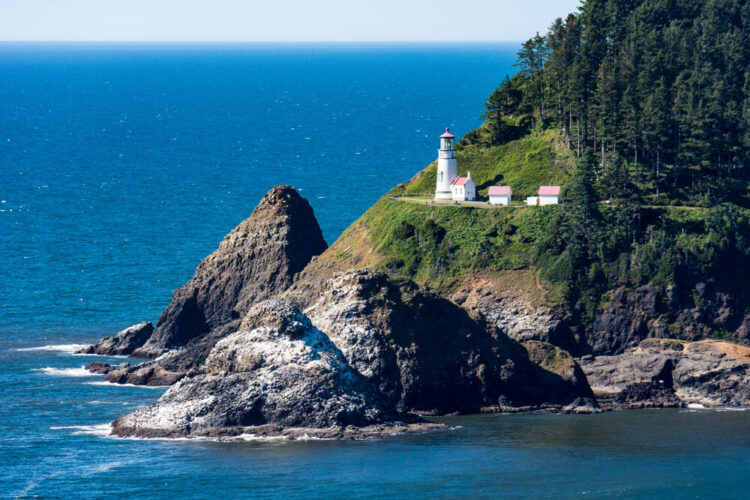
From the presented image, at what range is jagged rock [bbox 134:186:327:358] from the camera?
394ft

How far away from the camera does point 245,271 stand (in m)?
124

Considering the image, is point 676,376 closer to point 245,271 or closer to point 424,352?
point 424,352

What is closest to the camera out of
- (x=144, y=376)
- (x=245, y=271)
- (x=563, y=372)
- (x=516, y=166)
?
(x=563, y=372)

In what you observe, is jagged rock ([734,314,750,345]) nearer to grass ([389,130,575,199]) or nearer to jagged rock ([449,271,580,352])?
jagged rock ([449,271,580,352])

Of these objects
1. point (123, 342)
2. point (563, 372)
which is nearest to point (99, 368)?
point (123, 342)

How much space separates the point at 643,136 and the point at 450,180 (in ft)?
59.6

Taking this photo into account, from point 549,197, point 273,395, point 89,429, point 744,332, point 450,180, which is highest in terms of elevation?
point 450,180

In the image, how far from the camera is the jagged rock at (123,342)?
4624 inches

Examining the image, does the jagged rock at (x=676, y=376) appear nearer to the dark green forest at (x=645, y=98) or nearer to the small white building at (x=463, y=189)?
the dark green forest at (x=645, y=98)

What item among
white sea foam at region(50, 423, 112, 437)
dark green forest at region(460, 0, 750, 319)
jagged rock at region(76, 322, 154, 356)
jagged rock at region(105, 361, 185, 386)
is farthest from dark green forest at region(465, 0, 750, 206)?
white sea foam at region(50, 423, 112, 437)

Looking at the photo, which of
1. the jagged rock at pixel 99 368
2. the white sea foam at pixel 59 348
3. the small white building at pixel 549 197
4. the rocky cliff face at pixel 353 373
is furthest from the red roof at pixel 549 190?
the white sea foam at pixel 59 348

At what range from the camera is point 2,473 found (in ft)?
274

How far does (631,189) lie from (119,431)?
2059 inches

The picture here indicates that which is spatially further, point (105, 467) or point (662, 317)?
point (662, 317)
